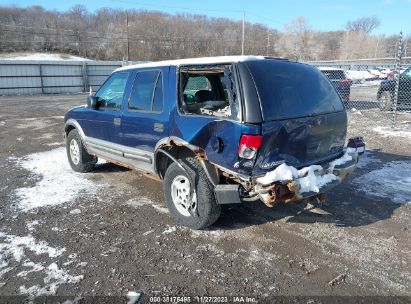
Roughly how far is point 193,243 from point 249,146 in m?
1.26

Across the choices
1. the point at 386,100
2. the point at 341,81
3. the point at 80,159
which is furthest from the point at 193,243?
the point at 386,100

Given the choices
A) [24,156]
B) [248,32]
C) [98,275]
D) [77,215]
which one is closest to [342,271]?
[98,275]

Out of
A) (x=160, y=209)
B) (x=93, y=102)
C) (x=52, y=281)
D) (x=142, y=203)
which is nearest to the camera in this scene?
(x=52, y=281)

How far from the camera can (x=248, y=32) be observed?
221 ft

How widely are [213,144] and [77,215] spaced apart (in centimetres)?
220

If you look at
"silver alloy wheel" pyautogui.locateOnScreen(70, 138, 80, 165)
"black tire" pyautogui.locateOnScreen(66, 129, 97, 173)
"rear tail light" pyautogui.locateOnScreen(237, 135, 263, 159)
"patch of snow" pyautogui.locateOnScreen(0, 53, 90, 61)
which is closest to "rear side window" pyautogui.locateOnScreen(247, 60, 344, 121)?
"rear tail light" pyautogui.locateOnScreen(237, 135, 263, 159)

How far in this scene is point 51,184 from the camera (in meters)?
5.91

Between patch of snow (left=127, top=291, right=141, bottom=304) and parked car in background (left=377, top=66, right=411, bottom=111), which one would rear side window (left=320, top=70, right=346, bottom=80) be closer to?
parked car in background (left=377, top=66, right=411, bottom=111)

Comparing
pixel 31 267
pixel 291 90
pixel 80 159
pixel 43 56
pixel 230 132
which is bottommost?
pixel 31 267

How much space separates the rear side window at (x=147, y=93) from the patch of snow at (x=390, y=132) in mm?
7243

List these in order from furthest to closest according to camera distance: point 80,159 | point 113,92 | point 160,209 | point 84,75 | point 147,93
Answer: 1. point 84,75
2. point 80,159
3. point 113,92
4. point 160,209
5. point 147,93

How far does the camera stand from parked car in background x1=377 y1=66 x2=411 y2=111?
12531mm

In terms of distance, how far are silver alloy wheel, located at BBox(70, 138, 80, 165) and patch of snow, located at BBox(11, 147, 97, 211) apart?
226 millimetres

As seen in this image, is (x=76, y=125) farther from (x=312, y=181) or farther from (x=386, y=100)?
(x=386, y=100)
